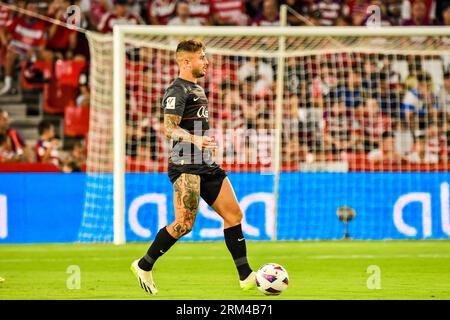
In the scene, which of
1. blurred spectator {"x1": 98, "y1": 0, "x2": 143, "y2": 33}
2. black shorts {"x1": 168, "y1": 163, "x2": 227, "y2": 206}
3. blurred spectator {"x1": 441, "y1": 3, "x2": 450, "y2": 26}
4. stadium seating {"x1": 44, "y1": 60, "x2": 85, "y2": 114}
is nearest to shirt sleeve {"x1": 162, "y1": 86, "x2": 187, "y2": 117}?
black shorts {"x1": 168, "y1": 163, "x2": 227, "y2": 206}

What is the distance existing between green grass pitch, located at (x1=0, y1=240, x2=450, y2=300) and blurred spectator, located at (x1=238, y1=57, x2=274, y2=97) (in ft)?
12.3

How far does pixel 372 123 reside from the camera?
58.1 feet

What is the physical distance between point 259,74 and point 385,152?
2.67 meters

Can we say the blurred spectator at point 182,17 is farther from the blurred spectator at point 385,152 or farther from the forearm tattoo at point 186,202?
the forearm tattoo at point 186,202

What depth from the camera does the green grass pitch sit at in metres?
8.41

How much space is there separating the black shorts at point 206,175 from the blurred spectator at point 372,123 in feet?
29.9

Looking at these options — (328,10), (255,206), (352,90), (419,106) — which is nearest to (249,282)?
(255,206)

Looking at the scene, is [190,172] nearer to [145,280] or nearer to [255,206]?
[145,280]

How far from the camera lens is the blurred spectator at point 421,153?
16.8 metres

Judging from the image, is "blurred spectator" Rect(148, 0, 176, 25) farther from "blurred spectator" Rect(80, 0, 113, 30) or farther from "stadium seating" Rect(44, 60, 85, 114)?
"stadium seating" Rect(44, 60, 85, 114)

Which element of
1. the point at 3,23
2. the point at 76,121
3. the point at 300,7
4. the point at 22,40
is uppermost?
the point at 300,7

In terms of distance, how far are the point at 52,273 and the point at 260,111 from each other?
7.69 m
